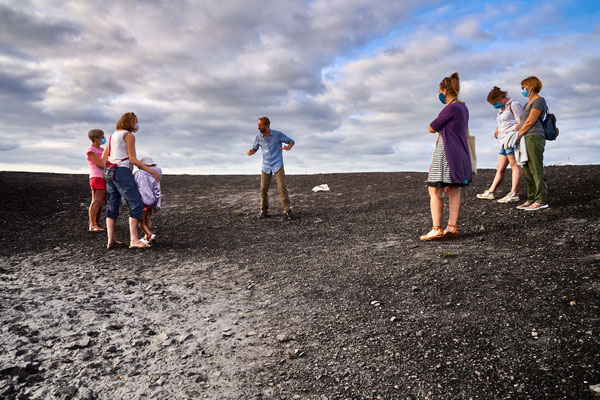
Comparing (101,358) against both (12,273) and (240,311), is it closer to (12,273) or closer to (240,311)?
(240,311)

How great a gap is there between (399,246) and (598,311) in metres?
3.17

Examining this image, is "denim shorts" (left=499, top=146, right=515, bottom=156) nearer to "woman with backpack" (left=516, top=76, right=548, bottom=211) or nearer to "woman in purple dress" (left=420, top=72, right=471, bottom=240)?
"woman with backpack" (left=516, top=76, right=548, bottom=211)

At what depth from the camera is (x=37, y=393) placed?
3117 mm

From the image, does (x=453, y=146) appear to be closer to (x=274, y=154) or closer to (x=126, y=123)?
(x=274, y=154)

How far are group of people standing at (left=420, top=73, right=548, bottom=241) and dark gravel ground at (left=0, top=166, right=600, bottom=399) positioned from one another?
45cm

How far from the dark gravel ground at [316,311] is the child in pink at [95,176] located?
446mm

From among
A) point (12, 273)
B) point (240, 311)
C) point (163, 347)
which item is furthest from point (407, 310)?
point (12, 273)

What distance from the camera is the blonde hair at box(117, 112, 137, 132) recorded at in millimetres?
6750

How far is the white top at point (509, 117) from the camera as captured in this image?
337 inches

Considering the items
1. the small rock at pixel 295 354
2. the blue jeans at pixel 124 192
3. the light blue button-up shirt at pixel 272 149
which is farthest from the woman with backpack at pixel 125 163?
the small rock at pixel 295 354

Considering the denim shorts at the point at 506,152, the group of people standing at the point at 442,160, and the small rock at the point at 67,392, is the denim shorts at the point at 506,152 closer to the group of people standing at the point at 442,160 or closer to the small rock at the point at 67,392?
the group of people standing at the point at 442,160

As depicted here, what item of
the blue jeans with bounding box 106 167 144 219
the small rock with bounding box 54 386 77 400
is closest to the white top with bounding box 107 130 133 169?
the blue jeans with bounding box 106 167 144 219

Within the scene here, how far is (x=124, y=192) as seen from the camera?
6.93 meters

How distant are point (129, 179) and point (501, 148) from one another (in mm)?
8027
